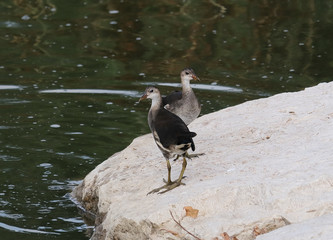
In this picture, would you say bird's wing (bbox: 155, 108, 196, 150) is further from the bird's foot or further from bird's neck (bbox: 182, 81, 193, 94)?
bird's neck (bbox: 182, 81, 193, 94)

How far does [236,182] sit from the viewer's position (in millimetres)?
7094

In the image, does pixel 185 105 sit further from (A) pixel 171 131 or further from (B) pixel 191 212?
(B) pixel 191 212

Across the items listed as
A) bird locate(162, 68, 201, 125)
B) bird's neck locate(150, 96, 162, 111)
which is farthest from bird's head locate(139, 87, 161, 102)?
bird locate(162, 68, 201, 125)

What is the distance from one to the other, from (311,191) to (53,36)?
33.2 feet

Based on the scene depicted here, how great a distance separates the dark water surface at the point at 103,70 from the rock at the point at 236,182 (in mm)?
813

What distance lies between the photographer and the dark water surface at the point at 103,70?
32.5 ft

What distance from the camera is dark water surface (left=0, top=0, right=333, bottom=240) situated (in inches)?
390

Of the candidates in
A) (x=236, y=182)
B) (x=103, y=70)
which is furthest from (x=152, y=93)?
(x=103, y=70)

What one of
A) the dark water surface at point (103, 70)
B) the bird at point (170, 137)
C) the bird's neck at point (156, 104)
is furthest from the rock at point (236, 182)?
the dark water surface at point (103, 70)

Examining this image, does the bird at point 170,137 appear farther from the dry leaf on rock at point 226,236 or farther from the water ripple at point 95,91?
the water ripple at point 95,91

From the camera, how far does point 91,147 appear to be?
1099cm

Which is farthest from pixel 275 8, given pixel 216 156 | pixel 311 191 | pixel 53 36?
pixel 311 191

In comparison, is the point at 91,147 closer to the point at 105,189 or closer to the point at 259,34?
the point at 105,189

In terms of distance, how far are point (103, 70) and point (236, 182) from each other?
→ 7.61m
